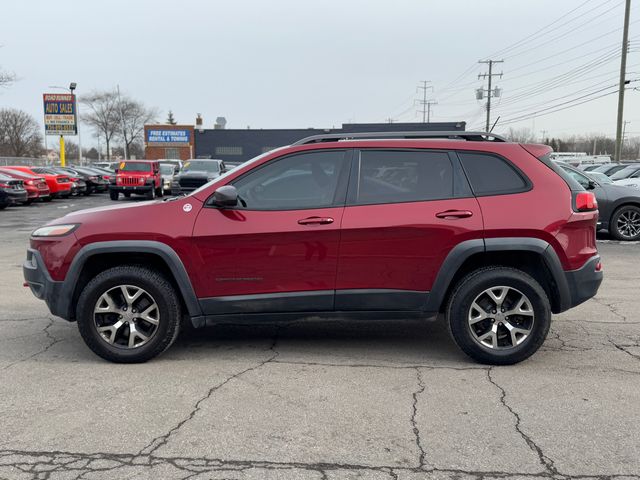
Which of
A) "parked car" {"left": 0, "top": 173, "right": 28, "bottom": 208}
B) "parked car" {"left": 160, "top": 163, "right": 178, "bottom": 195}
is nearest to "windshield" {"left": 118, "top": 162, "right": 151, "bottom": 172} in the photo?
"parked car" {"left": 160, "top": 163, "right": 178, "bottom": 195}

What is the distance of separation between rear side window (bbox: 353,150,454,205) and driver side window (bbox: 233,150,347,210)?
0.70ft

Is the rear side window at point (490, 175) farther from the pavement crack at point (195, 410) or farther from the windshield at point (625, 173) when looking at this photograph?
the windshield at point (625, 173)

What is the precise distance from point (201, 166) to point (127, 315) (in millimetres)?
19393

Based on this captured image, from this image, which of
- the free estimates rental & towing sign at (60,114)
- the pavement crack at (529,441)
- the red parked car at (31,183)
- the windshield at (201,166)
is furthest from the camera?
the free estimates rental & towing sign at (60,114)

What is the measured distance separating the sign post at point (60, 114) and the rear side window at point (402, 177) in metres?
42.5

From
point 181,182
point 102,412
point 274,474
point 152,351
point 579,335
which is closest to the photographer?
point 274,474

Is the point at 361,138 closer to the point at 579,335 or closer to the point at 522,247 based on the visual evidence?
the point at 522,247

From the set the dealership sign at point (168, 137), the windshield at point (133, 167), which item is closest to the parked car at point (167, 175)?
the windshield at point (133, 167)

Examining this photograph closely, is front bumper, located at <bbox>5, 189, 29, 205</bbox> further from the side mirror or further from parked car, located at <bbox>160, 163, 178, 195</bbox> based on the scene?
the side mirror

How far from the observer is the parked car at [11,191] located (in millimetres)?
20578

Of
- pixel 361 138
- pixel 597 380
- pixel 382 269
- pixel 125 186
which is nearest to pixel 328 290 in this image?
pixel 382 269

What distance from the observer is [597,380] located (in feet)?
13.9

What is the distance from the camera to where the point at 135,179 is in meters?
24.5

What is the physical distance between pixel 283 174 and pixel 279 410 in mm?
1920
